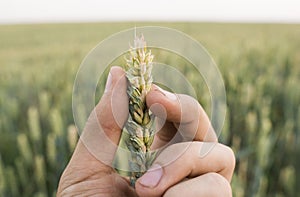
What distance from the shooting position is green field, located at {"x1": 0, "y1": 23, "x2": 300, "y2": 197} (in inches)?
76.2

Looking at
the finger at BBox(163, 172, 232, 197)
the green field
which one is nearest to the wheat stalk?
the finger at BBox(163, 172, 232, 197)

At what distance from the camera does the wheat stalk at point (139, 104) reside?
1.92ft

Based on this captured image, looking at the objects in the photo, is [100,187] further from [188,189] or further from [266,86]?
[266,86]

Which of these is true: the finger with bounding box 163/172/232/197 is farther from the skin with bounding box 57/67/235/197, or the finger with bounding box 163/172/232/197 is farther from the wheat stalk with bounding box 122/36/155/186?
the wheat stalk with bounding box 122/36/155/186

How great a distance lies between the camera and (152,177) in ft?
2.26

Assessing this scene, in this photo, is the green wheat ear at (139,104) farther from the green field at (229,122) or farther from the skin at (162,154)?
the green field at (229,122)

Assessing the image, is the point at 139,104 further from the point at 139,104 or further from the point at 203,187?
the point at 203,187

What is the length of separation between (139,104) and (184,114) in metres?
0.17

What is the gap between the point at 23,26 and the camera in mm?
7836

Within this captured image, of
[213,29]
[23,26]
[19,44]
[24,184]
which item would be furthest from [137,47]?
[23,26]

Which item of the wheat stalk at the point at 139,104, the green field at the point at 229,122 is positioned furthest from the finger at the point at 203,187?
the green field at the point at 229,122

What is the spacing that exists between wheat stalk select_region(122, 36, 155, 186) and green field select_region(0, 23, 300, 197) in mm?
794

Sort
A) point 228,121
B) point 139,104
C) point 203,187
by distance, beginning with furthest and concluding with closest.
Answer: point 228,121 < point 203,187 < point 139,104

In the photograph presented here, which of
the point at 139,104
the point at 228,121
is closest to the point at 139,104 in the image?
the point at 139,104
